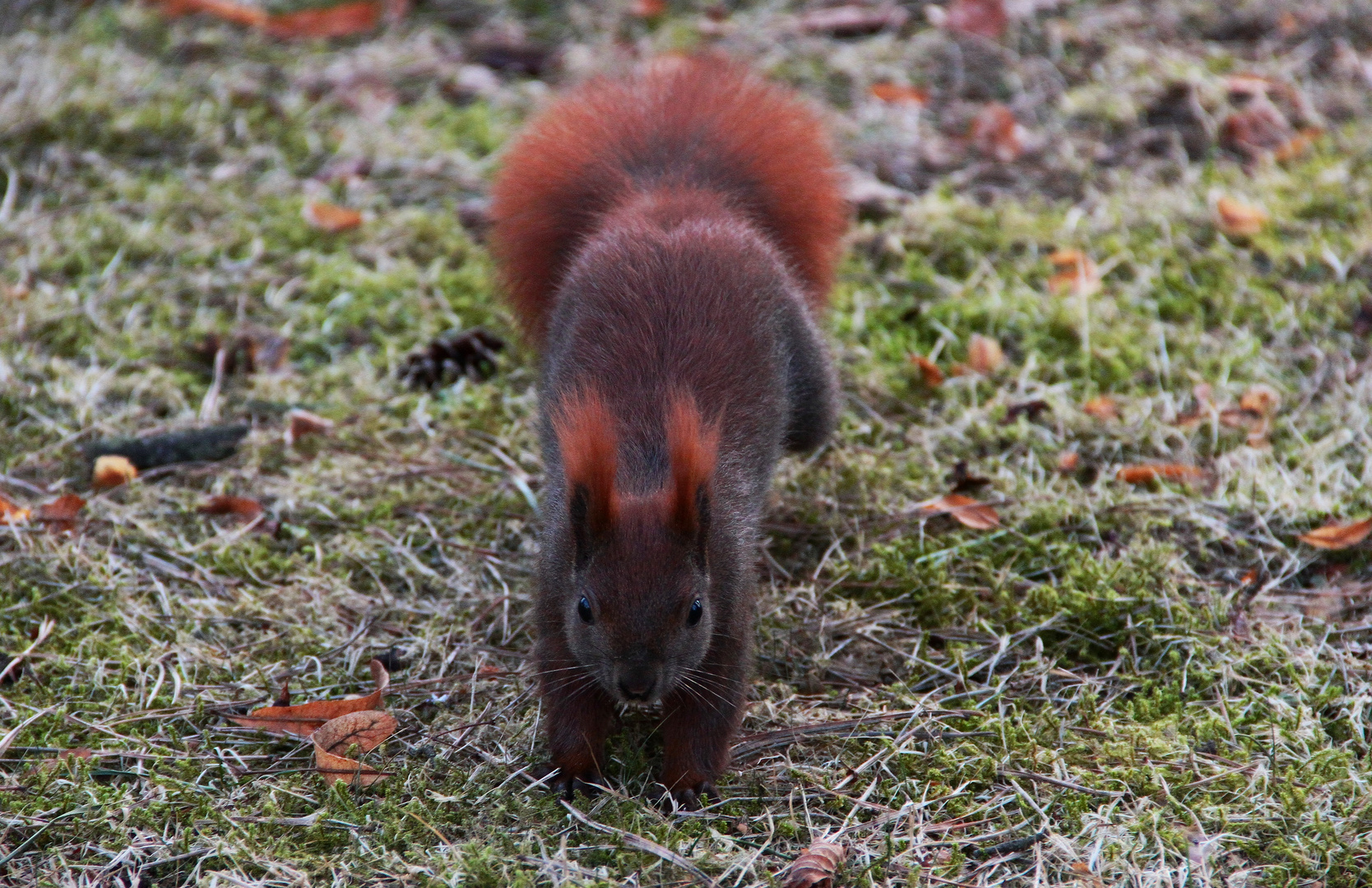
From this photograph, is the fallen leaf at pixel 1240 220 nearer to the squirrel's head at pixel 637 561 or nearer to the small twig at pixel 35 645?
the squirrel's head at pixel 637 561

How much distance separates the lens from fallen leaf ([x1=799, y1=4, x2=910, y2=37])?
5.80m

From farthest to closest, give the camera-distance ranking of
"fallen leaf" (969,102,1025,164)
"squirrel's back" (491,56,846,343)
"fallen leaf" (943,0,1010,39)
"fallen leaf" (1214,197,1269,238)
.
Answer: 1. "fallen leaf" (943,0,1010,39)
2. "fallen leaf" (969,102,1025,164)
3. "fallen leaf" (1214,197,1269,238)
4. "squirrel's back" (491,56,846,343)

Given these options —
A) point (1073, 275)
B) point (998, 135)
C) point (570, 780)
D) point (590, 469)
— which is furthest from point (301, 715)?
point (998, 135)

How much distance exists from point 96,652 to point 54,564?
0.32 m

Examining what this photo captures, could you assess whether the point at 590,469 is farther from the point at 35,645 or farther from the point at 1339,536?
the point at 1339,536

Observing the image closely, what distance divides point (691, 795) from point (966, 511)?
3.78 feet

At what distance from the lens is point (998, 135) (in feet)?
16.6

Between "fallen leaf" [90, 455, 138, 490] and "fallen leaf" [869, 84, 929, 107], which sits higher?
"fallen leaf" [869, 84, 929, 107]

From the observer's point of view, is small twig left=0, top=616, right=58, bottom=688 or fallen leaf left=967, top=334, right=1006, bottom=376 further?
fallen leaf left=967, top=334, right=1006, bottom=376

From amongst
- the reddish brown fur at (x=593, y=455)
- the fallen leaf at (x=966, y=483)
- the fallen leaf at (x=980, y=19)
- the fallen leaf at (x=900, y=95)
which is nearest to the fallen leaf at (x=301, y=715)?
the reddish brown fur at (x=593, y=455)

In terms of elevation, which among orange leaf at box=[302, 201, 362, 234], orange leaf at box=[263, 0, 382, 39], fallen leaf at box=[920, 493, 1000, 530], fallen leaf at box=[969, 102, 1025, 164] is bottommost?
fallen leaf at box=[920, 493, 1000, 530]

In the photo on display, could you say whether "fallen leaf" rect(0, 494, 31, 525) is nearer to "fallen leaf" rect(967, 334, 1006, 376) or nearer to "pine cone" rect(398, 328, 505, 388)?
"pine cone" rect(398, 328, 505, 388)

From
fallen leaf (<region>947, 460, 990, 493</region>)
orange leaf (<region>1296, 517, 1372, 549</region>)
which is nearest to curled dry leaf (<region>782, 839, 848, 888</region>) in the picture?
fallen leaf (<region>947, 460, 990, 493</region>)

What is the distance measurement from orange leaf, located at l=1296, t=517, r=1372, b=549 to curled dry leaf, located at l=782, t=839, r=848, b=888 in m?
1.49
